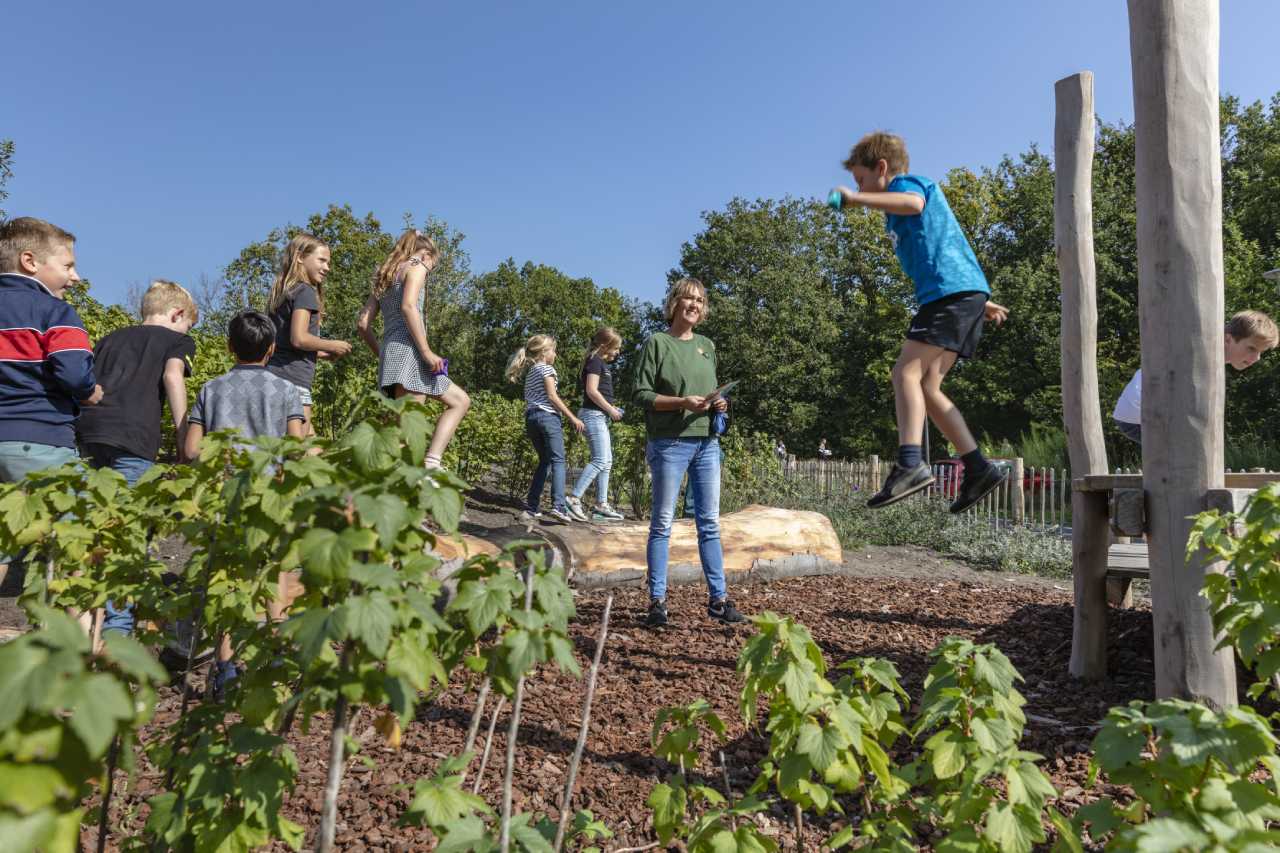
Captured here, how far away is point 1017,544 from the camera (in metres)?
8.97

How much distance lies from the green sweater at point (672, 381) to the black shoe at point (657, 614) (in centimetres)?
98

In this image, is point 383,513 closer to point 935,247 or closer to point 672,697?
point 672,697

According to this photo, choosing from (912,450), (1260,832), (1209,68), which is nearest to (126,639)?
(1260,832)

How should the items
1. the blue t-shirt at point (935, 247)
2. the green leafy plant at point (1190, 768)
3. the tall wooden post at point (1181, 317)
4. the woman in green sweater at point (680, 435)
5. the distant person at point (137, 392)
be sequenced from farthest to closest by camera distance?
1. the woman in green sweater at point (680, 435)
2. the distant person at point (137, 392)
3. the blue t-shirt at point (935, 247)
4. the tall wooden post at point (1181, 317)
5. the green leafy plant at point (1190, 768)

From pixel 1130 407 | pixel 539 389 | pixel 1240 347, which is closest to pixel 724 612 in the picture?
pixel 1130 407

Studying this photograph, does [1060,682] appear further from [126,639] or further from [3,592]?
[3,592]

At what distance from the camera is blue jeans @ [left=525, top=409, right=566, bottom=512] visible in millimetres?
8281

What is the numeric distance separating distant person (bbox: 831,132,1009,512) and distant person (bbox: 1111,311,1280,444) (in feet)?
5.85

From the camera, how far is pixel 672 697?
375 centimetres

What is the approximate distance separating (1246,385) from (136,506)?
25018 mm

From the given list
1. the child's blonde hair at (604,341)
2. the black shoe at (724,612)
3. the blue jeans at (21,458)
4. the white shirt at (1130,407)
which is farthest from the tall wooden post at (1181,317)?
the child's blonde hair at (604,341)

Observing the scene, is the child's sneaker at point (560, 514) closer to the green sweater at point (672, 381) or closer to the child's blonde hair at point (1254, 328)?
the green sweater at point (672, 381)

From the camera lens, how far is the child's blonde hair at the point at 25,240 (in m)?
3.27

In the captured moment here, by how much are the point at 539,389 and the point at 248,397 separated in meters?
4.92
